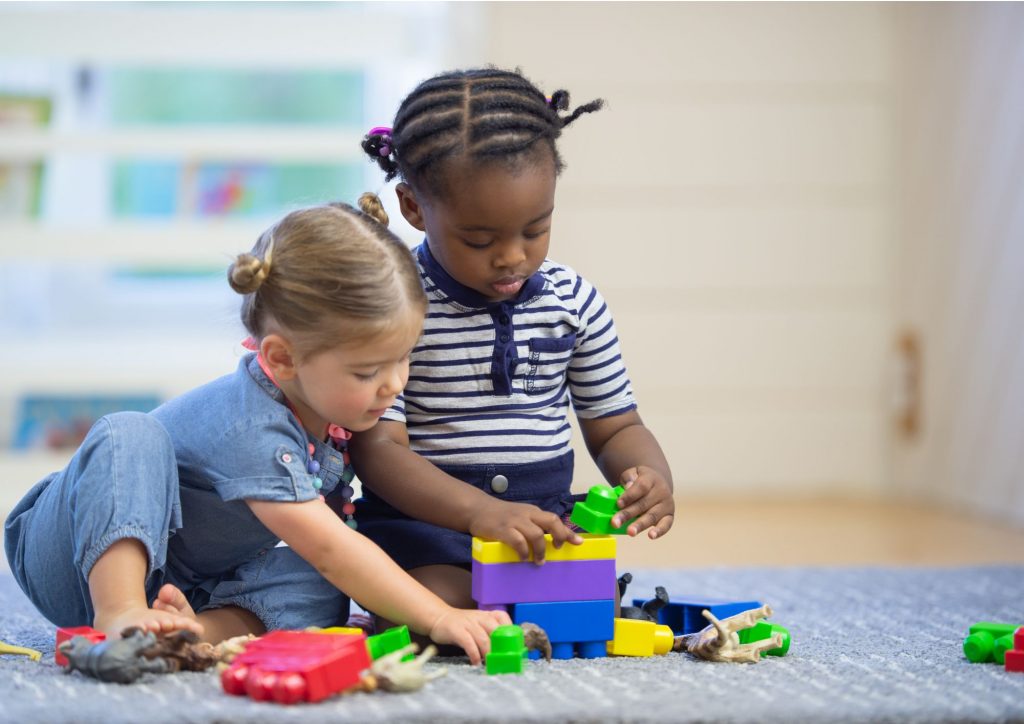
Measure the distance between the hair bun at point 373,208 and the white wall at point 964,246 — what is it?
1.57 metres

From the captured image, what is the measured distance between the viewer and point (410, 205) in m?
1.19

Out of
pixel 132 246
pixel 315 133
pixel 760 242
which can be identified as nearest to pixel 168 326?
pixel 132 246

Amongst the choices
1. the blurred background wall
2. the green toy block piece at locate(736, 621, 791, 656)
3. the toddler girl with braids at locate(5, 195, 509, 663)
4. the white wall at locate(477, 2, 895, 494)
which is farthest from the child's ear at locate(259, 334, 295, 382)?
the white wall at locate(477, 2, 895, 494)

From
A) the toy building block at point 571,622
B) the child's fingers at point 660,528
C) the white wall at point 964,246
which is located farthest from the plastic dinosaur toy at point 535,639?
the white wall at point 964,246

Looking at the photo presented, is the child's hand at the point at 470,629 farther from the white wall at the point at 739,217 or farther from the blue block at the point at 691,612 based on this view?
the white wall at the point at 739,217

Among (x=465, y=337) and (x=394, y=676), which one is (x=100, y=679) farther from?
(x=465, y=337)

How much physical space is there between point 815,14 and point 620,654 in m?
2.01

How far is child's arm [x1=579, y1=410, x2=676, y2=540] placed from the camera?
3.49 feet

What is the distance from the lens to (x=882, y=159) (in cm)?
275

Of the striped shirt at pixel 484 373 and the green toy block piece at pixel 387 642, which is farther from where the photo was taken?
the striped shirt at pixel 484 373

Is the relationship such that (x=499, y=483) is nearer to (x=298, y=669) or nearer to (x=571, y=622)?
(x=571, y=622)

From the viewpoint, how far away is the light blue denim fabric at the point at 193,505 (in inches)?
39.9

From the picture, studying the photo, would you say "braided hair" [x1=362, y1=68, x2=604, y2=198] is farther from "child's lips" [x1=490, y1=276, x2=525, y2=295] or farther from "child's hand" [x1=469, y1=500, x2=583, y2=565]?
"child's hand" [x1=469, y1=500, x2=583, y2=565]

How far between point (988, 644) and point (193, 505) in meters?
0.69
